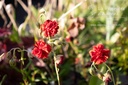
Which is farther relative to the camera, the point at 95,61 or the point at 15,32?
the point at 15,32

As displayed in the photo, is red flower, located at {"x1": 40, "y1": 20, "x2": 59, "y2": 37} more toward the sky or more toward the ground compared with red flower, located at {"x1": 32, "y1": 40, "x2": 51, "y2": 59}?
more toward the sky

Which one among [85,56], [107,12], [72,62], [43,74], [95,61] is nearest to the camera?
[95,61]

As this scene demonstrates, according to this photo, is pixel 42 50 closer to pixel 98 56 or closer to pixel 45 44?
pixel 45 44

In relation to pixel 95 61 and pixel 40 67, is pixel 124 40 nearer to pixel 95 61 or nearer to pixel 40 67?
pixel 40 67

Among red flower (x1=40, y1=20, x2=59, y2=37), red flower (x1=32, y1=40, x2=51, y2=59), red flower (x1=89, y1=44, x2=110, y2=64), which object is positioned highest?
red flower (x1=40, y1=20, x2=59, y2=37)

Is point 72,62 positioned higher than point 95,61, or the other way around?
point 95,61

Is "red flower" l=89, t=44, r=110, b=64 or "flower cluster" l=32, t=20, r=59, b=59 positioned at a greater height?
"flower cluster" l=32, t=20, r=59, b=59

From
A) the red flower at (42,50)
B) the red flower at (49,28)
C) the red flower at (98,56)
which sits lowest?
the red flower at (98,56)

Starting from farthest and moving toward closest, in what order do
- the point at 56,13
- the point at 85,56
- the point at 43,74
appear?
the point at 56,13
the point at 85,56
the point at 43,74

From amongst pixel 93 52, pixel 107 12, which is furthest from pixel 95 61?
pixel 107 12

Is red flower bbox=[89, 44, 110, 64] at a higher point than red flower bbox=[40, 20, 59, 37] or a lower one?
lower

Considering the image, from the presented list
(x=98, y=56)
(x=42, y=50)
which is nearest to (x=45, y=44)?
(x=42, y=50)
